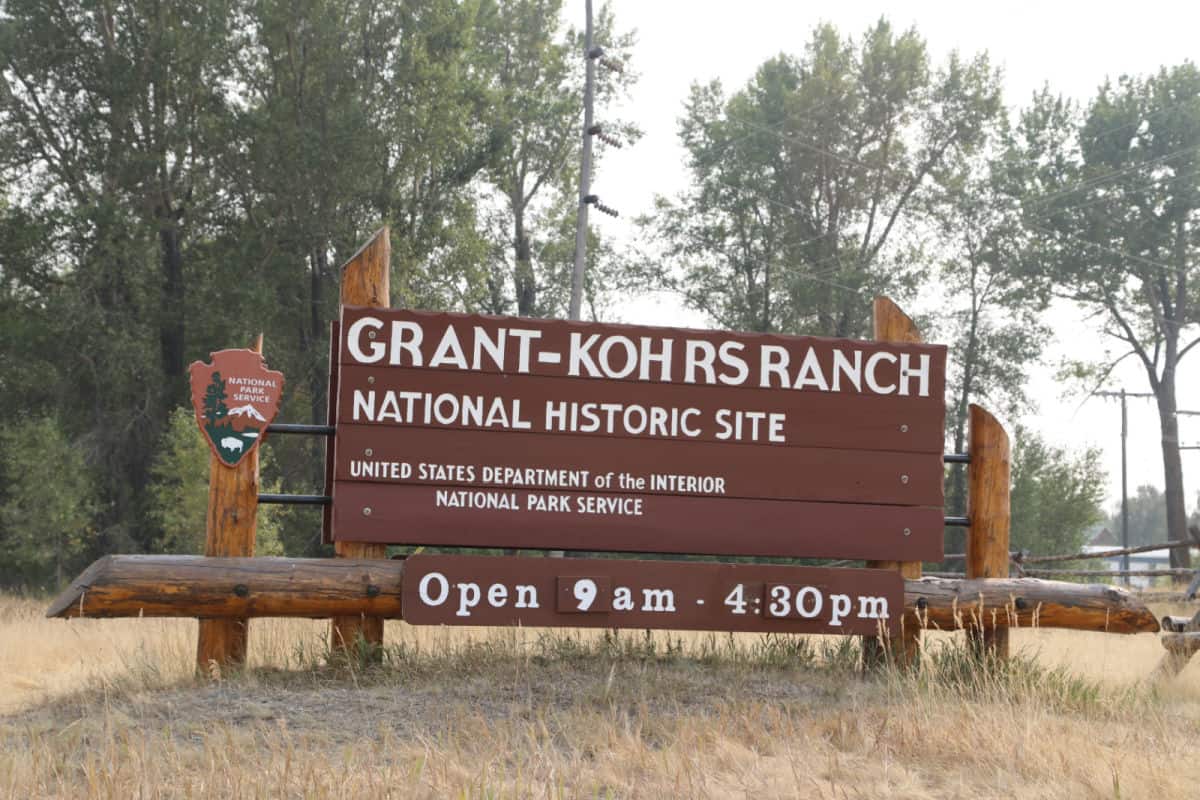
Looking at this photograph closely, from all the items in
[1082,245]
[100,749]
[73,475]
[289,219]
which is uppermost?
[1082,245]

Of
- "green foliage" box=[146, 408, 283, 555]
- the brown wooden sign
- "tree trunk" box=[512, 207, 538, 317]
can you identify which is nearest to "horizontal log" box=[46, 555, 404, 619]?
the brown wooden sign

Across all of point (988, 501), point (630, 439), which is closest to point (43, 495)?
point (630, 439)

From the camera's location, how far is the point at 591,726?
662 cm

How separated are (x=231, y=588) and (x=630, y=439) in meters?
2.75

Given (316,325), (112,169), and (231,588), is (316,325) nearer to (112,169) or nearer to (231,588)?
(112,169)

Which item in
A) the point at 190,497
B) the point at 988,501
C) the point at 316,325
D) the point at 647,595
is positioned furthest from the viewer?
the point at 316,325

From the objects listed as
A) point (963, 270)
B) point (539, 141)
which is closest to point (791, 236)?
point (963, 270)

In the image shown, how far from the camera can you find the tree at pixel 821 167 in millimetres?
39156

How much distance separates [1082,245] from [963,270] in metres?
3.83

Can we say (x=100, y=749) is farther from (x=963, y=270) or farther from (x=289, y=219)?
(x=963, y=270)

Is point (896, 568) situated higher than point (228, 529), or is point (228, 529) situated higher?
point (228, 529)

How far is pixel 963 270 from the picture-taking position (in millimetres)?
39156

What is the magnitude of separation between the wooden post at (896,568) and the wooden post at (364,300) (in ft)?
11.2

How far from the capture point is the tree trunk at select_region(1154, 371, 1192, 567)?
38.6 meters
